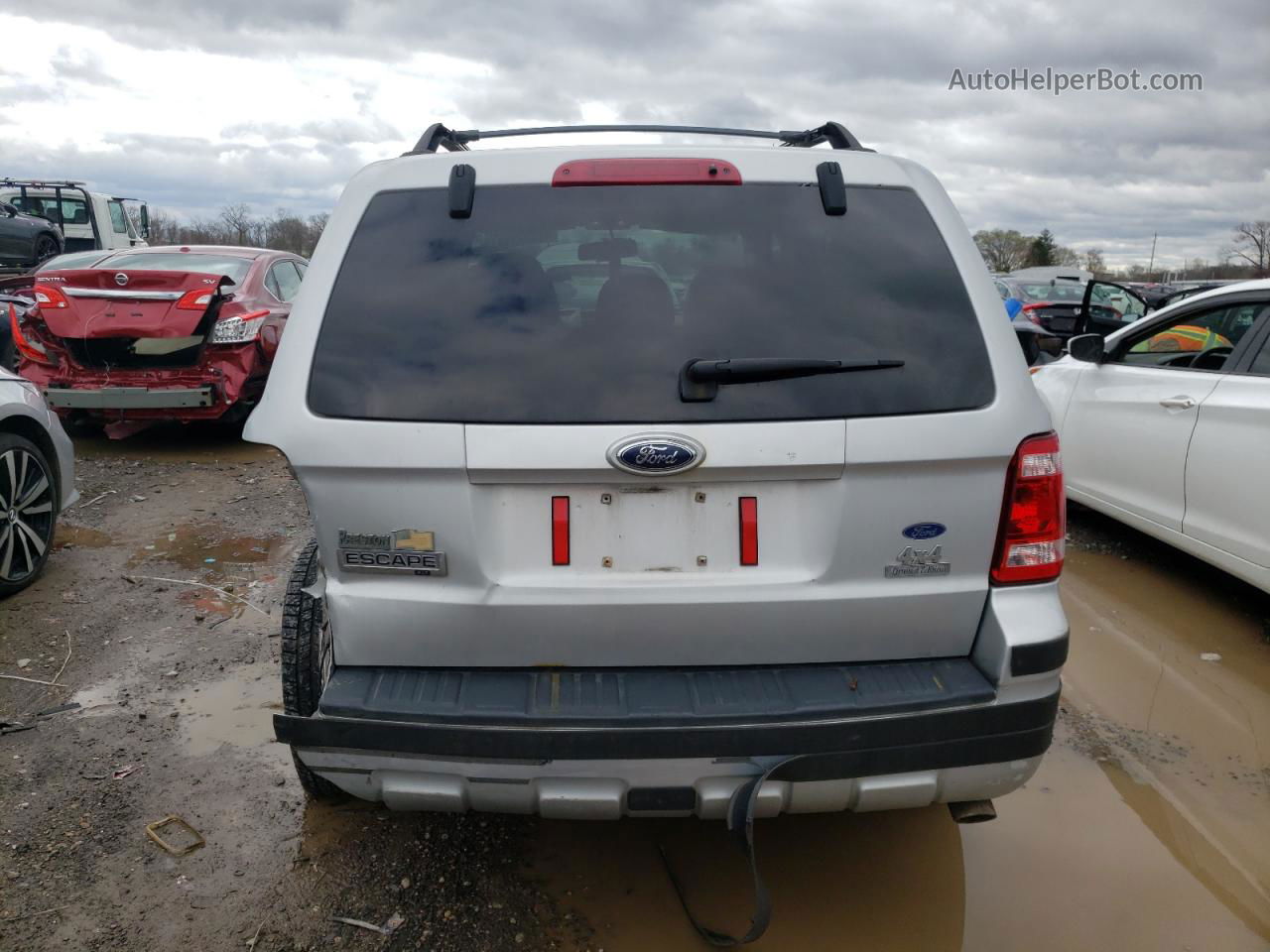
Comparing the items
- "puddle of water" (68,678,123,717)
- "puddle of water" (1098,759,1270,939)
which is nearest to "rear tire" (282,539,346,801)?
"puddle of water" (68,678,123,717)

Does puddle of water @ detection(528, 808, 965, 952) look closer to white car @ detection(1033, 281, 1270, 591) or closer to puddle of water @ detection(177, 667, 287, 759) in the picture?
puddle of water @ detection(177, 667, 287, 759)

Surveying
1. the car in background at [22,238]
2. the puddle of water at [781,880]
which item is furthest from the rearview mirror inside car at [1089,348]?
the car in background at [22,238]

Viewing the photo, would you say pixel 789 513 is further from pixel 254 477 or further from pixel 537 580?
pixel 254 477

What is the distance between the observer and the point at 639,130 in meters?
3.01

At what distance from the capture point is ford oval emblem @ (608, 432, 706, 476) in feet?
6.88

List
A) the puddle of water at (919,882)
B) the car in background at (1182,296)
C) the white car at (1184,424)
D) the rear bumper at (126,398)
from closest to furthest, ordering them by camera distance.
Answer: the puddle of water at (919,882) → the white car at (1184,424) → the car in background at (1182,296) → the rear bumper at (126,398)

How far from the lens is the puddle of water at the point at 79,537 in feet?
18.8

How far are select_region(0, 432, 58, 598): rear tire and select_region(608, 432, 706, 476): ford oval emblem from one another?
12.9 feet

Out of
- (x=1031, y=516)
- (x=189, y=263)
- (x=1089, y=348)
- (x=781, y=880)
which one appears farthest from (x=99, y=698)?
(x=189, y=263)

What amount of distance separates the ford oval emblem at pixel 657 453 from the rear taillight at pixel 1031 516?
762mm

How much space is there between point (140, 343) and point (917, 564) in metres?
A: 6.94

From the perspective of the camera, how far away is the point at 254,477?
7414 millimetres

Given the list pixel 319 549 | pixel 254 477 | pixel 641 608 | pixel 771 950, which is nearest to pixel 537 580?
pixel 641 608

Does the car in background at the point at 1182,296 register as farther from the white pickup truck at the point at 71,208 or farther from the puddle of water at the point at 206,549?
the white pickup truck at the point at 71,208
